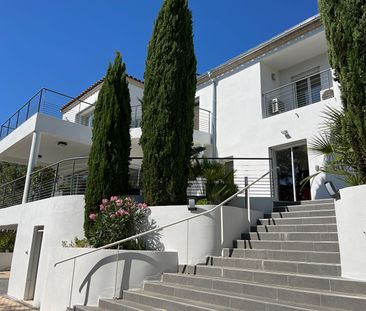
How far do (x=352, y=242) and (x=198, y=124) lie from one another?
41.7 ft

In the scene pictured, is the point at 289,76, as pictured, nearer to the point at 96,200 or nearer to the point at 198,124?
the point at 198,124

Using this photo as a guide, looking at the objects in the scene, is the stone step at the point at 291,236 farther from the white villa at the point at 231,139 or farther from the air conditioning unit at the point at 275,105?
the air conditioning unit at the point at 275,105

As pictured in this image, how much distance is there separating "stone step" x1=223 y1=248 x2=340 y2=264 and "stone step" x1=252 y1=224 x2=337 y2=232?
1155 millimetres

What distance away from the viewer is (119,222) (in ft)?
28.3

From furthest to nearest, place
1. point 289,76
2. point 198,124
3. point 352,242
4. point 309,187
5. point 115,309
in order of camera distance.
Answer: point 198,124 → point 289,76 → point 309,187 → point 115,309 → point 352,242

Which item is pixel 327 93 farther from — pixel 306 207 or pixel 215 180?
pixel 215 180

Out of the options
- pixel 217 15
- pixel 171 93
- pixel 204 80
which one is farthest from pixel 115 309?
pixel 204 80

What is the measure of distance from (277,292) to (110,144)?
22.9ft

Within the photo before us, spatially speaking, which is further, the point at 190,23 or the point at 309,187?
the point at 309,187

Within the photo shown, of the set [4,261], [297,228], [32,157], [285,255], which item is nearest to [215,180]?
[297,228]

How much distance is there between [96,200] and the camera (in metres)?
9.87

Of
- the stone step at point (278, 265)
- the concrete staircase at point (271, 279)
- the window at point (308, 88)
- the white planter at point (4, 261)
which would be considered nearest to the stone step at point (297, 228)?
the concrete staircase at point (271, 279)

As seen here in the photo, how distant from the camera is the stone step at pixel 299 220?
7.77m

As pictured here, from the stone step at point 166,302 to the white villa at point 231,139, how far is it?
1.69m
